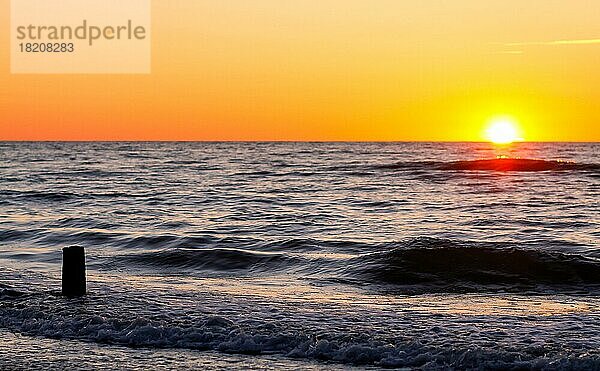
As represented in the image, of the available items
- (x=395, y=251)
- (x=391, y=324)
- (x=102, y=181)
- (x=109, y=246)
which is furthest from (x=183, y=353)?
(x=102, y=181)

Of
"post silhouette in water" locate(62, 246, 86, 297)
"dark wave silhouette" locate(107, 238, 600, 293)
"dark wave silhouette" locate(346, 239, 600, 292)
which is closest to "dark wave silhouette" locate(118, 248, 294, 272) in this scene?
"dark wave silhouette" locate(107, 238, 600, 293)

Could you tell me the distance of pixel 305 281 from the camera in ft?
49.1

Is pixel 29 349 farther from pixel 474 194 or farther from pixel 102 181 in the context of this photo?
pixel 102 181

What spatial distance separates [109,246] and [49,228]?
4.69 m

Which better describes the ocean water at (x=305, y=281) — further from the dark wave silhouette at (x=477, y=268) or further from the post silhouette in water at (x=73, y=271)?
the post silhouette in water at (x=73, y=271)

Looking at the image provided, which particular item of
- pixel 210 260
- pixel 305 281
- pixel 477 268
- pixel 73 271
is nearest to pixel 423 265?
pixel 477 268

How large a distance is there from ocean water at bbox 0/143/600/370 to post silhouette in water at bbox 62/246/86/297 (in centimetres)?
30

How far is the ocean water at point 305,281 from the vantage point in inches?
360

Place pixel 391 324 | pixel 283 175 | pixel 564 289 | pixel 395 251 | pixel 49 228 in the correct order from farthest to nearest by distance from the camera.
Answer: pixel 283 175
pixel 49 228
pixel 395 251
pixel 564 289
pixel 391 324

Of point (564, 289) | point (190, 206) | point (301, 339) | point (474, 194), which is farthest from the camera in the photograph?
point (474, 194)

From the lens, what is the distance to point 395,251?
1769 centimetres

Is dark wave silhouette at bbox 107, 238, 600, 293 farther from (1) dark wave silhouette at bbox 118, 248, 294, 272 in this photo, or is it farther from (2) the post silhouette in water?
(2) the post silhouette in water

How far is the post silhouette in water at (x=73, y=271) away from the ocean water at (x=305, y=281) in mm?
302

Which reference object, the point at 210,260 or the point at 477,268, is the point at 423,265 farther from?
the point at 210,260
